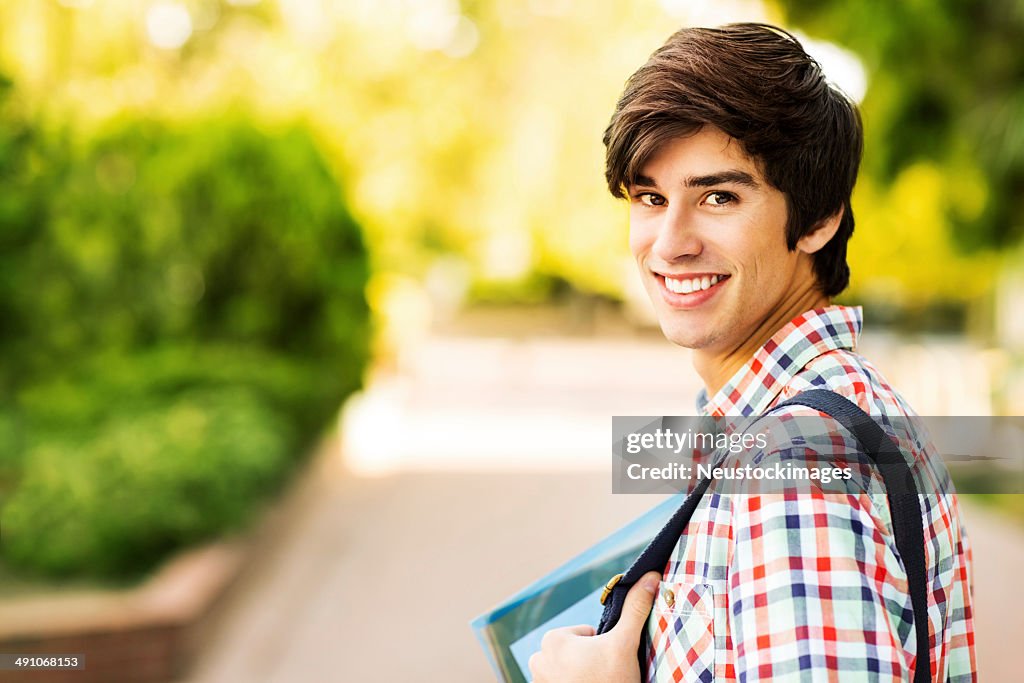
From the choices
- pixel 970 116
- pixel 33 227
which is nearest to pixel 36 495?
pixel 33 227

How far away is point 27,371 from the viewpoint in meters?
8.30

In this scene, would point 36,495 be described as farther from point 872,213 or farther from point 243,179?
point 872,213

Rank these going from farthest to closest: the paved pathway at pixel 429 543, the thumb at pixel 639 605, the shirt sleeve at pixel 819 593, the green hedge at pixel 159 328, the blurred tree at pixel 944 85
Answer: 1. the blurred tree at pixel 944 85
2. the green hedge at pixel 159 328
3. the paved pathway at pixel 429 543
4. the thumb at pixel 639 605
5. the shirt sleeve at pixel 819 593

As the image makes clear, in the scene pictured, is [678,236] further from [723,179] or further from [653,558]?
[653,558]

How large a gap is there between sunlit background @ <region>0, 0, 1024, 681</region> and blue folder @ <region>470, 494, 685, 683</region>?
2.35ft

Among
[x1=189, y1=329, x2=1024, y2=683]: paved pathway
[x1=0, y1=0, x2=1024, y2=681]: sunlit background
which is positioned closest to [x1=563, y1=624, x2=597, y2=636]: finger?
[x1=0, y1=0, x2=1024, y2=681]: sunlit background

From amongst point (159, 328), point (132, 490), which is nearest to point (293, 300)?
point (159, 328)

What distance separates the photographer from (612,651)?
4.09ft

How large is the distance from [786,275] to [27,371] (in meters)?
8.21

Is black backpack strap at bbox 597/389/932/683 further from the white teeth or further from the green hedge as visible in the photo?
the green hedge

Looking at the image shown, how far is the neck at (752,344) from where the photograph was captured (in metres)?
1.38

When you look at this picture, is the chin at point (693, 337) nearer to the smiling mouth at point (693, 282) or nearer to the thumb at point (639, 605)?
the smiling mouth at point (693, 282)

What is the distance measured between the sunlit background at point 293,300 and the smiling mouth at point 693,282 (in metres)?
0.31

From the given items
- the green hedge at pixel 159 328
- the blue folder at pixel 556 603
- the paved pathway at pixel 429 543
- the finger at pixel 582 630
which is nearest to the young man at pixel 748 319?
the finger at pixel 582 630
